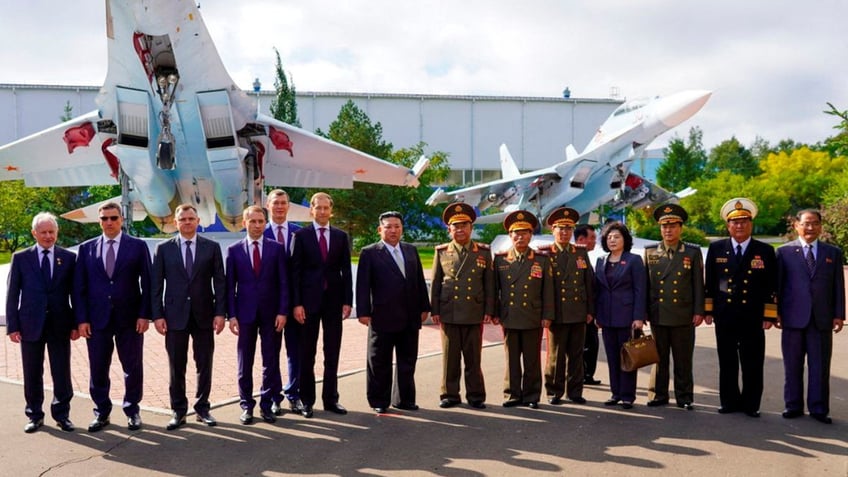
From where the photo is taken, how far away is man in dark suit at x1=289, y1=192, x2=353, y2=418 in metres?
5.12

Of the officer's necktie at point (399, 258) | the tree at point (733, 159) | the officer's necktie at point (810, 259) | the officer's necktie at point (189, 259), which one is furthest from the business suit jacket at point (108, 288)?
the tree at point (733, 159)

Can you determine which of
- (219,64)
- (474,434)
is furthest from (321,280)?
(219,64)

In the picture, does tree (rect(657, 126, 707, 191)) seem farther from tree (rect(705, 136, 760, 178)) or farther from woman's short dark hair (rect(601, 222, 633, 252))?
woman's short dark hair (rect(601, 222, 633, 252))

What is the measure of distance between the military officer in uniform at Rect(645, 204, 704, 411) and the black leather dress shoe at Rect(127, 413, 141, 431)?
427 cm

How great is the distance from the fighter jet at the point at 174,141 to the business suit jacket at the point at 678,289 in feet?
27.0

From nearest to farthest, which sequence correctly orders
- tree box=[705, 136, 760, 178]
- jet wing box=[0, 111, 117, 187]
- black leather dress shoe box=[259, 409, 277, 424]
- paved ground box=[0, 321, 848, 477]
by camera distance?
paved ground box=[0, 321, 848, 477] < black leather dress shoe box=[259, 409, 277, 424] < jet wing box=[0, 111, 117, 187] < tree box=[705, 136, 760, 178]

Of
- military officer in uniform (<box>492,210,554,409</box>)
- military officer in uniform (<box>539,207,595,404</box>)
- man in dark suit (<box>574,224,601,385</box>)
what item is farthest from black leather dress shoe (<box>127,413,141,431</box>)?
man in dark suit (<box>574,224,601,385</box>)

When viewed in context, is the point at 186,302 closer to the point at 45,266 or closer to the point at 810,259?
the point at 45,266

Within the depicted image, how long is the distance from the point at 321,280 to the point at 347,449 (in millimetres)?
1463

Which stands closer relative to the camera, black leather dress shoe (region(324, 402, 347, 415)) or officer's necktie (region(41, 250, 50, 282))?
officer's necktie (region(41, 250, 50, 282))

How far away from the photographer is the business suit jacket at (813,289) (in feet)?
16.3

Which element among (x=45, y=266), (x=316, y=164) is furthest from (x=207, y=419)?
(x=316, y=164)

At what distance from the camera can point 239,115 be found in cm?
1262

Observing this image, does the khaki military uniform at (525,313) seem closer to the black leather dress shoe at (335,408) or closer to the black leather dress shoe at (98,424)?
the black leather dress shoe at (335,408)
